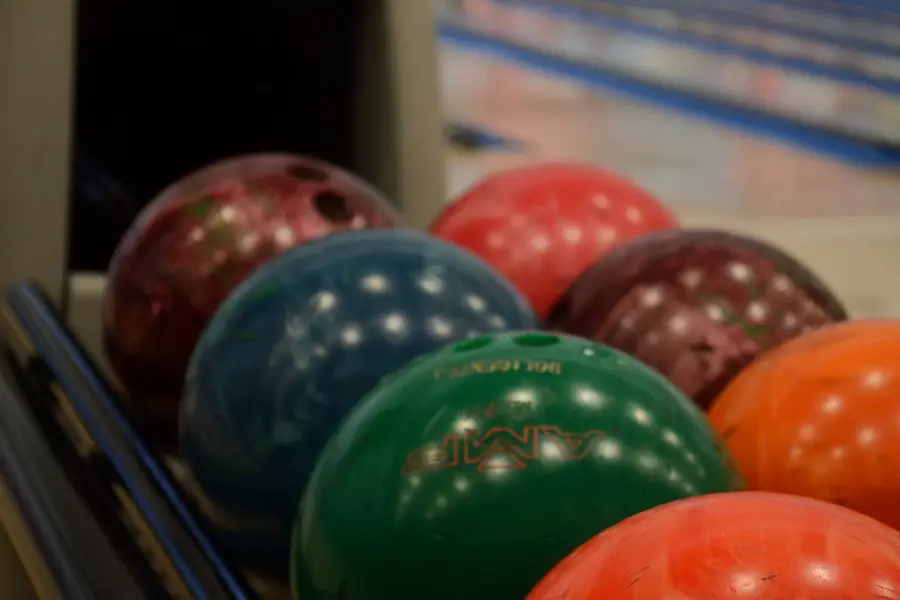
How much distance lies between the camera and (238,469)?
1.13 metres

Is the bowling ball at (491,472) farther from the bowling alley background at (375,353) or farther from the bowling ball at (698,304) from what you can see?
the bowling ball at (698,304)

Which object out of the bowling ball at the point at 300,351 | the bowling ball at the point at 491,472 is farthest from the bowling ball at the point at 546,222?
the bowling ball at the point at 491,472

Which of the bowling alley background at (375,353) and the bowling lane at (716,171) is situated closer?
the bowling alley background at (375,353)

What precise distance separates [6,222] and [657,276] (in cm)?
106

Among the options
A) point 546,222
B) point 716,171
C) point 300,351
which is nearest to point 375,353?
point 300,351

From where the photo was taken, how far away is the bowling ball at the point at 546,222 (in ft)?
5.02

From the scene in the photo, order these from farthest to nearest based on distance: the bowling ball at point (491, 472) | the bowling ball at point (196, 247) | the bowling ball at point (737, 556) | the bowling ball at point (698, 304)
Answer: the bowling ball at point (196, 247) → the bowling ball at point (698, 304) → the bowling ball at point (491, 472) → the bowling ball at point (737, 556)

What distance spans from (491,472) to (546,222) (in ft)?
2.50

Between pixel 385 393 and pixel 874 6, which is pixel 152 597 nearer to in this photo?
pixel 385 393

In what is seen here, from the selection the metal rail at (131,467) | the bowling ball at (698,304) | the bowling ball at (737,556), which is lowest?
the metal rail at (131,467)

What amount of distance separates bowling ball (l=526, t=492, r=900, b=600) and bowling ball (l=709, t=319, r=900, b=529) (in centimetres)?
35

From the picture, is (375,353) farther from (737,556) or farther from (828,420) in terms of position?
(737,556)

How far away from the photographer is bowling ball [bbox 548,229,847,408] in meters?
1.25

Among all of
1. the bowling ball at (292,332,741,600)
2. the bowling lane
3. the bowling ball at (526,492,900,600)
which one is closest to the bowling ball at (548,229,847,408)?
the bowling ball at (292,332,741,600)
